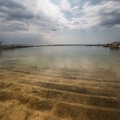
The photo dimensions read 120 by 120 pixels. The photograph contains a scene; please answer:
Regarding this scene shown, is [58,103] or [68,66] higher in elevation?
[58,103]

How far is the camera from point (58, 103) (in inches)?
181

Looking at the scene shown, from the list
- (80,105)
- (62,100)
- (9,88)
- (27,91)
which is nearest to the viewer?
(80,105)

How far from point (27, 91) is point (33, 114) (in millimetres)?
2130

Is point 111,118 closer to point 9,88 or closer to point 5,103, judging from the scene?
point 5,103

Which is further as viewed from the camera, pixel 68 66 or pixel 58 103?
pixel 68 66

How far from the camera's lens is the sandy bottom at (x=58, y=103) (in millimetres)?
3771

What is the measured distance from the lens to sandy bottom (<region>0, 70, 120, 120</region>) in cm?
377

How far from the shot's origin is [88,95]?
5.41 m

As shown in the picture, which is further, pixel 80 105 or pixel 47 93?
pixel 47 93

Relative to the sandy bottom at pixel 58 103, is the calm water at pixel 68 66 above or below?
below

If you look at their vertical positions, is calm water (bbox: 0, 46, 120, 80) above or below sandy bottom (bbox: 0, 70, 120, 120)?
below

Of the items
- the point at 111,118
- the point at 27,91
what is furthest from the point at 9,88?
the point at 111,118

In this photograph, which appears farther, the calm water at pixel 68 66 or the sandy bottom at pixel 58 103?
the calm water at pixel 68 66

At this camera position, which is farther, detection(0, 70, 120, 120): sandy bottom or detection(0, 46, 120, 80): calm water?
detection(0, 46, 120, 80): calm water
